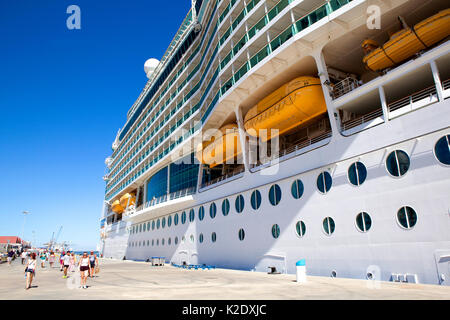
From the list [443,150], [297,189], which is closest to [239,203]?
[297,189]

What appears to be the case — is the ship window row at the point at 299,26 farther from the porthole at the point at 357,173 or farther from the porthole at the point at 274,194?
the porthole at the point at 274,194

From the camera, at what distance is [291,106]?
16.5m

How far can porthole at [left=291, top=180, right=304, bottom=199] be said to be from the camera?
1523 cm

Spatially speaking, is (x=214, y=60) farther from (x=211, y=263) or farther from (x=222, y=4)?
(x=211, y=263)

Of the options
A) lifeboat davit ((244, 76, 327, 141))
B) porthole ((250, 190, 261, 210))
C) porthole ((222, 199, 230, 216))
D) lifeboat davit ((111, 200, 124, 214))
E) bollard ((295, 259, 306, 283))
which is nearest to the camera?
bollard ((295, 259, 306, 283))

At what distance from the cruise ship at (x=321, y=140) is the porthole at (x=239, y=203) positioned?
247 mm

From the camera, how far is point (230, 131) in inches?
899

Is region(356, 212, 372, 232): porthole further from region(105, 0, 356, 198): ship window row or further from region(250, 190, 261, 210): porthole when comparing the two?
region(105, 0, 356, 198): ship window row

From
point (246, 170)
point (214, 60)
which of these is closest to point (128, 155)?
point (214, 60)

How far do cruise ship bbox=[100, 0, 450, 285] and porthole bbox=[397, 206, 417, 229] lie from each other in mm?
41

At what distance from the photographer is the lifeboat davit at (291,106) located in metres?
16.0

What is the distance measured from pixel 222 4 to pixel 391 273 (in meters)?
21.0

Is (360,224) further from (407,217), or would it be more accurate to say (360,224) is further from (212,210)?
(212,210)

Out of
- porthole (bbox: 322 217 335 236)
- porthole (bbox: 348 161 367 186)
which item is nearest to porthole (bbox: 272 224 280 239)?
porthole (bbox: 322 217 335 236)
